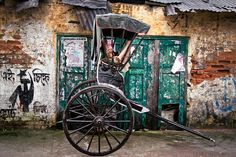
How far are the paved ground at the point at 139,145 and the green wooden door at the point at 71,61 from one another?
93 centimetres

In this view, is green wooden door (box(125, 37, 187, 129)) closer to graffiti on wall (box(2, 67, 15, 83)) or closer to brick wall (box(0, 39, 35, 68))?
brick wall (box(0, 39, 35, 68))

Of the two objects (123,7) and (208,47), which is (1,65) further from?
(208,47)

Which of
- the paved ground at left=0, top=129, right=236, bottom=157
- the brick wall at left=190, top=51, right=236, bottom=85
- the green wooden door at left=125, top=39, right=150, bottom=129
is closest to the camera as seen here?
the paved ground at left=0, top=129, right=236, bottom=157

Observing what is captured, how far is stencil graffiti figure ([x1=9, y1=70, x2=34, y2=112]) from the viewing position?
8375 mm

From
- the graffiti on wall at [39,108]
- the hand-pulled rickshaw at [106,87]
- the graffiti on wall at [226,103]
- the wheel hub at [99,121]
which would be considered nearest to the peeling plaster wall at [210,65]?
the graffiti on wall at [226,103]

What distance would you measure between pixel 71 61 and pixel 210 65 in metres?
3.01

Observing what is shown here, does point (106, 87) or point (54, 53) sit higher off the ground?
point (54, 53)

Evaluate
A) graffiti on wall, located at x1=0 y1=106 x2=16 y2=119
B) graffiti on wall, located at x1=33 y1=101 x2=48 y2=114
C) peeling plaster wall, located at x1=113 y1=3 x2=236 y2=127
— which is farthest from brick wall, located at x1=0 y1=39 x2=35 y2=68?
peeling plaster wall, located at x1=113 y1=3 x2=236 y2=127

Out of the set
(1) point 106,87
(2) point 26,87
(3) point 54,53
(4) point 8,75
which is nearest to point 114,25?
(1) point 106,87

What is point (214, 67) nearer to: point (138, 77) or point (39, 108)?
point (138, 77)

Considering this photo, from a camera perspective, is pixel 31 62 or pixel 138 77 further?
pixel 138 77

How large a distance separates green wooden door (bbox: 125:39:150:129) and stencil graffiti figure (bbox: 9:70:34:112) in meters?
1.99

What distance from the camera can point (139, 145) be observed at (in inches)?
303

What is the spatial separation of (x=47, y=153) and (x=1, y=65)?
2.28 m
